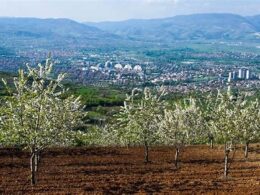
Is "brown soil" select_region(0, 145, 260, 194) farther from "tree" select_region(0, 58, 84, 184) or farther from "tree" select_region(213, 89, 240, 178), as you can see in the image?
"tree" select_region(213, 89, 240, 178)

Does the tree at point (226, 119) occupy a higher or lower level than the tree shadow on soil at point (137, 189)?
higher

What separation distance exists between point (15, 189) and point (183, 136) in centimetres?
1939

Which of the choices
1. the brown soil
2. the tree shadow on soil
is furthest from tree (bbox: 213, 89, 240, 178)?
the tree shadow on soil

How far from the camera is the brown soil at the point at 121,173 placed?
30.3 m

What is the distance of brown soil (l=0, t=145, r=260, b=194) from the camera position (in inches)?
1193

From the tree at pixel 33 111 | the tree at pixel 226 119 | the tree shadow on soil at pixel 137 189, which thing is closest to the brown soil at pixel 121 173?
the tree shadow on soil at pixel 137 189

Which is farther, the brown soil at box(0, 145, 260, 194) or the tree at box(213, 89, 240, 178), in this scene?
the tree at box(213, 89, 240, 178)

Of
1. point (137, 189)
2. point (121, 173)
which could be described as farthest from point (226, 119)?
point (137, 189)

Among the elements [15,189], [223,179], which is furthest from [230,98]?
[15,189]

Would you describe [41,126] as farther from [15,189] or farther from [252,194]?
[252,194]

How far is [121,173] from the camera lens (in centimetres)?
3791

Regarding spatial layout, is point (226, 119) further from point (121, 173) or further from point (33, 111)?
point (33, 111)

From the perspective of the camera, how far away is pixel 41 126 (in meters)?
30.1

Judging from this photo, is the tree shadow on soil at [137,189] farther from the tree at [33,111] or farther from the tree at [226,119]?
the tree at [226,119]
